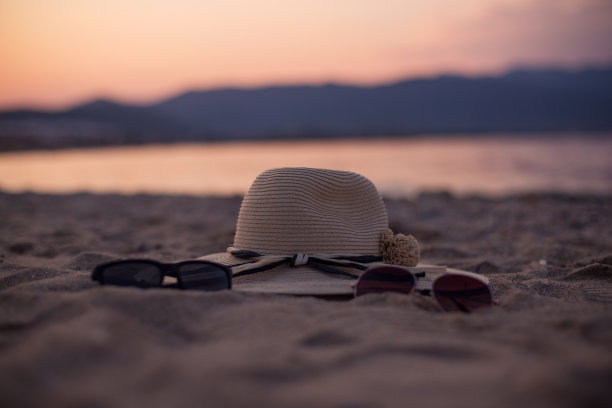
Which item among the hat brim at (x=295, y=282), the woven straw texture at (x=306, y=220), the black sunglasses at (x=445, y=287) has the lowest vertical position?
the hat brim at (x=295, y=282)

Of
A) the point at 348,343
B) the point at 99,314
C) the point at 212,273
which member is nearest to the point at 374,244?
the point at 212,273

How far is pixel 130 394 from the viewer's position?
4.34 feet

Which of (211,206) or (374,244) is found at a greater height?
(374,244)

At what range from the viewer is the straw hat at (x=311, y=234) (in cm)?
271

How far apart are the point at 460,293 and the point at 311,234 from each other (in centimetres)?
90

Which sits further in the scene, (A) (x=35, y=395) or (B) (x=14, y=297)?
(B) (x=14, y=297)

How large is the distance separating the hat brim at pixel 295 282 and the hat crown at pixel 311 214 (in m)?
0.14

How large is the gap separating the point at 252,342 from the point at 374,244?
1.42 m

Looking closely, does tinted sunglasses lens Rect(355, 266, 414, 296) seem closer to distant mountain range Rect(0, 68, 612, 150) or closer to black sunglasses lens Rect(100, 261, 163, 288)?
black sunglasses lens Rect(100, 261, 163, 288)

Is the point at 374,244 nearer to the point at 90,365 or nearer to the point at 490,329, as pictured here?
the point at 490,329

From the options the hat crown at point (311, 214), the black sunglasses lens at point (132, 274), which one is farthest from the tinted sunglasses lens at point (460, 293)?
the black sunglasses lens at point (132, 274)

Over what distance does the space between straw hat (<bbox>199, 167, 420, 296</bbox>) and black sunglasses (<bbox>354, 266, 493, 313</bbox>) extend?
→ 20 cm

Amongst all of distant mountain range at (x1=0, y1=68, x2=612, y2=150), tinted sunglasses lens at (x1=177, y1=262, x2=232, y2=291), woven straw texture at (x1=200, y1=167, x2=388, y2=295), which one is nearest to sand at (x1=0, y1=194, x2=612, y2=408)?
tinted sunglasses lens at (x1=177, y1=262, x2=232, y2=291)

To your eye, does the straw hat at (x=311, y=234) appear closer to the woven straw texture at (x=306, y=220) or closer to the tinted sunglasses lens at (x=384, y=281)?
the woven straw texture at (x=306, y=220)
